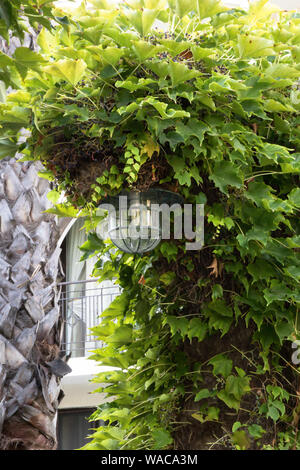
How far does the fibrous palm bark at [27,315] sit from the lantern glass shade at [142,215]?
268 cm

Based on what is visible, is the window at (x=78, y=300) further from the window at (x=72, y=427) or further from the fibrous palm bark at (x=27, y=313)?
the fibrous palm bark at (x=27, y=313)

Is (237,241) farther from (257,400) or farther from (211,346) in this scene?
(257,400)

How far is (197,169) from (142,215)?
26cm

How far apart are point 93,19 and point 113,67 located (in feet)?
0.53

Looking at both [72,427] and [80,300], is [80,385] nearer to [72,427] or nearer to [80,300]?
[72,427]

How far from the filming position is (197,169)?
2.15 meters

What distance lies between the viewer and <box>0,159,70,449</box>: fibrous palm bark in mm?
4629

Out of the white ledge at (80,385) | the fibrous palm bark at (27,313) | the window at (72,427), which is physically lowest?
the window at (72,427)

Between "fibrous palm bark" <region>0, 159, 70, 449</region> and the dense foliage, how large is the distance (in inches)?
90.7

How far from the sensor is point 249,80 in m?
2.12

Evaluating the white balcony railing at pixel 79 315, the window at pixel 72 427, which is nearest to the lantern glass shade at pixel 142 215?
the white balcony railing at pixel 79 315

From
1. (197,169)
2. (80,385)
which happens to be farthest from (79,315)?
(197,169)

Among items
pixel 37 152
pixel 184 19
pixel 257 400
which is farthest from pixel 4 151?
pixel 257 400

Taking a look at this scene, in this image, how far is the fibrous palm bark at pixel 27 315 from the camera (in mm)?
4629
